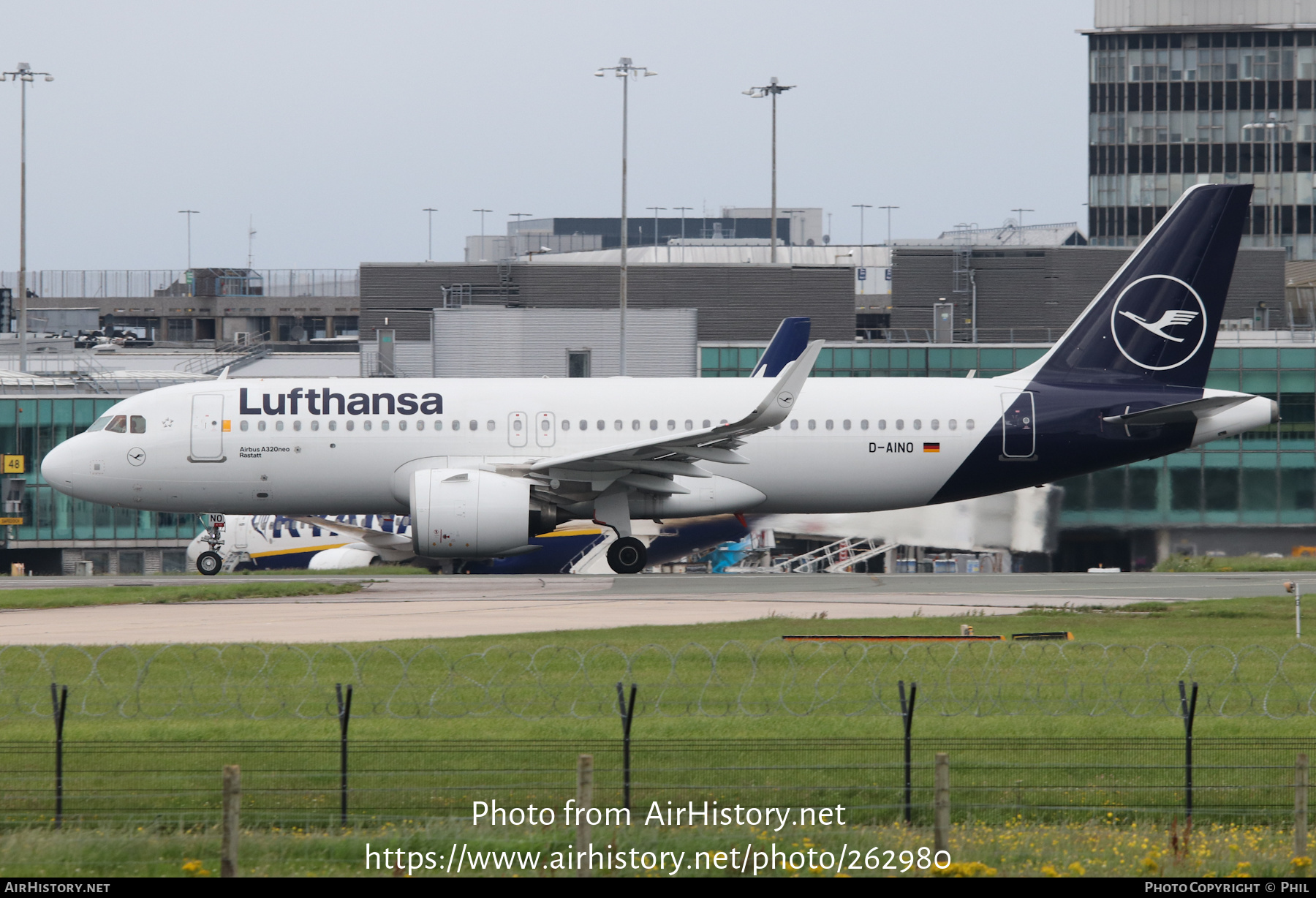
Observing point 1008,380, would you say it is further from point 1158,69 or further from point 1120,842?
point 1158,69

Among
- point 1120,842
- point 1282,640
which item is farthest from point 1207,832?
point 1282,640

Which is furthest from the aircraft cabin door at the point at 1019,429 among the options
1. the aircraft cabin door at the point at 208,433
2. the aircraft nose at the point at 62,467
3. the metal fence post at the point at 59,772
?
the metal fence post at the point at 59,772

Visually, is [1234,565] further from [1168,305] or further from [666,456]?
[666,456]

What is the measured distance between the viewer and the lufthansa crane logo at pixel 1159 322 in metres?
32.9

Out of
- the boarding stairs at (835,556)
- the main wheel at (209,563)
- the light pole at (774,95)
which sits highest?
the light pole at (774,95)

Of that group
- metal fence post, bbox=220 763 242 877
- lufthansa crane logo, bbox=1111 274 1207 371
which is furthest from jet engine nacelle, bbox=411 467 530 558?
metal fence post, bbox=220 763 242 877

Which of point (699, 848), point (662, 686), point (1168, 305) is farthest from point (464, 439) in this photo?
point (699, 848)

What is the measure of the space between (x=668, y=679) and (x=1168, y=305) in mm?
19404

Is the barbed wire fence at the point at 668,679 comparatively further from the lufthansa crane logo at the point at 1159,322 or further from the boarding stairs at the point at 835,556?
the boarding stairs at the point at 835,556

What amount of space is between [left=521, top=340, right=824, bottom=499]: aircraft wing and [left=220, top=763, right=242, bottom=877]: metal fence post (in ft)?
62.4

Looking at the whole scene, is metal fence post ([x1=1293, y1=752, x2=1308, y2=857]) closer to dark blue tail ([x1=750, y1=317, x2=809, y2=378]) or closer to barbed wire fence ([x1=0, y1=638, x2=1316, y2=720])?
barbed wire fence ([x1=0, y1=638, x2=1316, y2=720])

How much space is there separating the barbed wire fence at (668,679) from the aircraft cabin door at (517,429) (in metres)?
12.2

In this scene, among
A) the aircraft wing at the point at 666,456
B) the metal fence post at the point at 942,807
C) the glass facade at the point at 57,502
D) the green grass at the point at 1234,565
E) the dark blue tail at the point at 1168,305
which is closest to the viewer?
the metal fence post at the point at 942,807

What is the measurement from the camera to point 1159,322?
1296 inches
